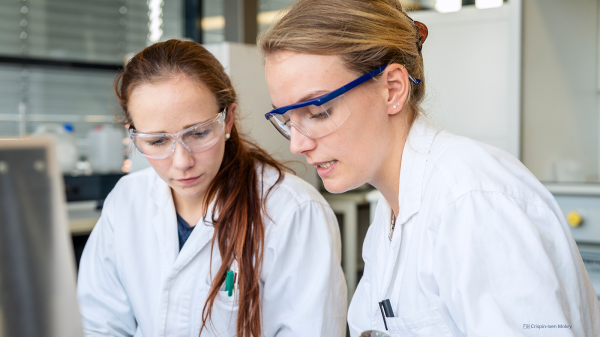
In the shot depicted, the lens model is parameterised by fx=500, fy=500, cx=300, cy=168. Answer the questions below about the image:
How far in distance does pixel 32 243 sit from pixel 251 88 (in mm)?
1813

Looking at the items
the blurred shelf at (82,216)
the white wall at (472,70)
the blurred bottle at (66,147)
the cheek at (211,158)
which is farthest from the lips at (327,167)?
the blurred bottle at (66,147)

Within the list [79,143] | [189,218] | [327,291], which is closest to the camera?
[327,291]

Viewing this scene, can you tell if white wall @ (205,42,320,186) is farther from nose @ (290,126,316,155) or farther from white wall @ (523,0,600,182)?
nose @ (290,126,316,155)

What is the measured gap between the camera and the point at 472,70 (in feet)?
6.70

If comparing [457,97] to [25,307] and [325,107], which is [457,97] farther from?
[25,307]

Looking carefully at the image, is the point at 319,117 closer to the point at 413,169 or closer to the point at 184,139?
the point at 413,169

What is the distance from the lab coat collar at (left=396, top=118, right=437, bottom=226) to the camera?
0.84 metres

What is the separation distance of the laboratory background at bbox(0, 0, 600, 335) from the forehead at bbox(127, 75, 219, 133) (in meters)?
0.24

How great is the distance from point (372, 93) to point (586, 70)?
5.19 ft

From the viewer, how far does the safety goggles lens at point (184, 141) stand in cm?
116

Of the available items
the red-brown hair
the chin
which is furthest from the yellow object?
the chin

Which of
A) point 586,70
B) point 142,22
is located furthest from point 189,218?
point 142,22

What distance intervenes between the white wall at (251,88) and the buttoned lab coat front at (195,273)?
0.82 metres

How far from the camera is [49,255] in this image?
391 millimetres
